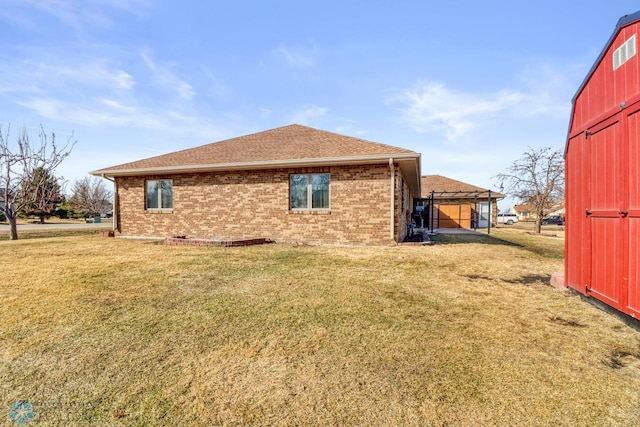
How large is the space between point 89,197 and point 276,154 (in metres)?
48.0

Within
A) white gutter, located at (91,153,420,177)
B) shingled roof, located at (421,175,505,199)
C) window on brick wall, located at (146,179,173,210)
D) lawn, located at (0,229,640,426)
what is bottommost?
A: lawn, located at (0,229,640,426)

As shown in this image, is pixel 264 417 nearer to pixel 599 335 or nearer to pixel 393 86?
pixel 599 335

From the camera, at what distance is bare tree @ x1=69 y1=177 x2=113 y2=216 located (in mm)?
40906

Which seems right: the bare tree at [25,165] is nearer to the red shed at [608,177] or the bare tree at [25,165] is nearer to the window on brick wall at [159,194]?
the window on brick wall at [159,194]

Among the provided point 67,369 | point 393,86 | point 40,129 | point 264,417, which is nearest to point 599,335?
point 264,417

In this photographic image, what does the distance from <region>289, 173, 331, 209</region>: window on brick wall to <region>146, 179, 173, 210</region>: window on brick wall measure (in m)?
5.63

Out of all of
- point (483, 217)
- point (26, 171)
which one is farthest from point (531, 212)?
point (26, 171)

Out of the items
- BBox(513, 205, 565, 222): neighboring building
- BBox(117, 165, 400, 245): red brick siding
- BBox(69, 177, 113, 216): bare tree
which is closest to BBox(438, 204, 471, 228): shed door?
BBox(513, 205, 565, 222): neighboring building

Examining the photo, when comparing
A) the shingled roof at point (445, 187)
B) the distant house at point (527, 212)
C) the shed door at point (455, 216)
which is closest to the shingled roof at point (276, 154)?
the shed door at point (455, 216)

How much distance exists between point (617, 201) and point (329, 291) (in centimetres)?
395

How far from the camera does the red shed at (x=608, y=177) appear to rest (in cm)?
341

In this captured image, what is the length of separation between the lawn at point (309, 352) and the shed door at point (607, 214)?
0.41 m

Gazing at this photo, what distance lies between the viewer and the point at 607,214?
3.91 m

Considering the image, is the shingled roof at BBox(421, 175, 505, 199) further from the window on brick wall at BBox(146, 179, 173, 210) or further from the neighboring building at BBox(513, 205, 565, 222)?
the window on brick wall at BBox(146, 179, 173, 210)
